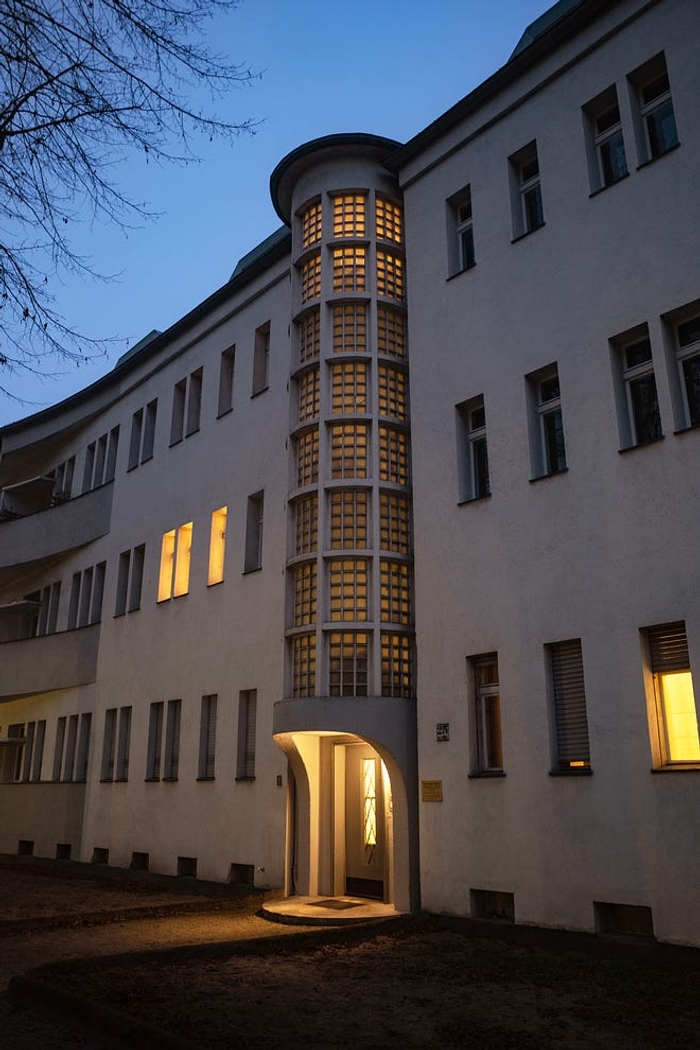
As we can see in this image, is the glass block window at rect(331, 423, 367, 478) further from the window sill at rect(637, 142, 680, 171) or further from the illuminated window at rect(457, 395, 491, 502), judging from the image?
the window sill at rect(637, 142, 680, 171)

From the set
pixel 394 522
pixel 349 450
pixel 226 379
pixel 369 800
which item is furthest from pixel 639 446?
pixel 226 379

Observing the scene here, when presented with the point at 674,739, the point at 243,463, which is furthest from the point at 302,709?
the point at 243,463

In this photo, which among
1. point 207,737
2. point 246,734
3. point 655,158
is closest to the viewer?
point 655,158

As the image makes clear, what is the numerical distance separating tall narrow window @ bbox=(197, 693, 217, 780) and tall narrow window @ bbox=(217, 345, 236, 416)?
20.3 feet

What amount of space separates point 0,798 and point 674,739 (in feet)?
70.0

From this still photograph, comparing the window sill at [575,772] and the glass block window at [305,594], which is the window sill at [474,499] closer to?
the glass block window at [305,594]

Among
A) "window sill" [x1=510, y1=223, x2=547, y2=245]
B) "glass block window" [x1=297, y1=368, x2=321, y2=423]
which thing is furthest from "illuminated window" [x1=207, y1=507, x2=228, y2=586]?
"window sill" [x1=510, y1=223, x2=547, y2=245]

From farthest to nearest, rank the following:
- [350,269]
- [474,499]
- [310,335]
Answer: [310,335] → [350,269] → [474,499]

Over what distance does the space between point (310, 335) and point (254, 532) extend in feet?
13.6

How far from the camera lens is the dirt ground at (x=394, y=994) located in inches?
245

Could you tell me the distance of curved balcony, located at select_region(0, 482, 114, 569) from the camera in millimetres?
23562

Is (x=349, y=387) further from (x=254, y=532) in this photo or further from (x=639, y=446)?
(x=639, y=446)

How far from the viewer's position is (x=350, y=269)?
48.8ft

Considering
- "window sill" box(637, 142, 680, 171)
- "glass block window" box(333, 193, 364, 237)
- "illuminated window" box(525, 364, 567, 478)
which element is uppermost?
"glass block window" box(333, 193, 364, 237)
